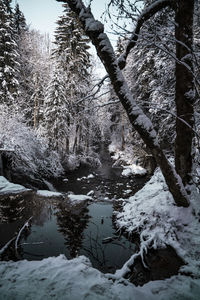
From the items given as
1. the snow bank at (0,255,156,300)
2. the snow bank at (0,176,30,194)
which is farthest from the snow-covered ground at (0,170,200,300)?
the snow bank at (0,176,30,194)

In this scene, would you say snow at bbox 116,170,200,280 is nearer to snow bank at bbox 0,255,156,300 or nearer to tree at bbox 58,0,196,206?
snow bank at bbox 0,255,156,300

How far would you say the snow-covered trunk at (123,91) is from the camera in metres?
2.68

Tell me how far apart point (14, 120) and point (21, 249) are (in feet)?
29.0

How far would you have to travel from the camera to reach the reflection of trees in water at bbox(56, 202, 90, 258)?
386 cm

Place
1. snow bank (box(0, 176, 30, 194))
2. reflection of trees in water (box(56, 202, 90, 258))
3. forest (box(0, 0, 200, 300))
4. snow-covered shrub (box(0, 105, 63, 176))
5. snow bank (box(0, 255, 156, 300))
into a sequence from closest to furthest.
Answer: snow bank (box(0, 255, 156, 300))
forest (box(0, 0, 200, 300))
reflection of trees in water (box(56, 202, 90, 258))
snow bank (box(0, 176, 30, 194))
snow-covered shrub (box(0, 105, 63, 176))

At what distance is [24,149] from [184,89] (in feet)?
31.6

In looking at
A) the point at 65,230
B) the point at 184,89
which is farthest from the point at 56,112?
the point at 184,89

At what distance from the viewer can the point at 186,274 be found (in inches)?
91.3

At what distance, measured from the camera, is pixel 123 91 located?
2895 millimetres

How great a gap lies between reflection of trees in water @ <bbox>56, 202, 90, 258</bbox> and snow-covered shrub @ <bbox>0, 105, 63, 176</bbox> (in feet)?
16.8

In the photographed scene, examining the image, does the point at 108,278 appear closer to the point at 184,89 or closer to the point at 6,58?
the point at 184,89

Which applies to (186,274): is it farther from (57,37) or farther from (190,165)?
(57,37)

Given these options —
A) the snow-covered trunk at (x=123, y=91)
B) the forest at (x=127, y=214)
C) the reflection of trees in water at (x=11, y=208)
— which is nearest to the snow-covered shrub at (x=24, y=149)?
the forest at (x=127, y=214)

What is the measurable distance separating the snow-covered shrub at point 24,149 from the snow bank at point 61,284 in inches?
291
